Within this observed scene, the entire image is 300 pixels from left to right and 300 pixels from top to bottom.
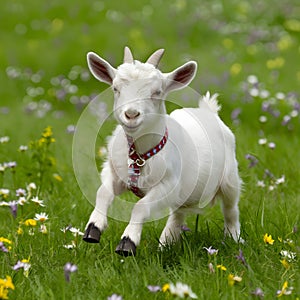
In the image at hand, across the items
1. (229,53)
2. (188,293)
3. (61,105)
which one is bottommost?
(188,293)

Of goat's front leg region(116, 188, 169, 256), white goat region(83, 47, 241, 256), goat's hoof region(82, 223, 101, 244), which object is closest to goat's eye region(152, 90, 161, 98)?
white goat region(83, 47, 241, 256)

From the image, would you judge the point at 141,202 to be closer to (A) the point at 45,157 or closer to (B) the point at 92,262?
(B) the point at 92,262

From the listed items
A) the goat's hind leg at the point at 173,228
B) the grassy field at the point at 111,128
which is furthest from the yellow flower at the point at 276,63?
the goat's hind leg at the point at 173,228

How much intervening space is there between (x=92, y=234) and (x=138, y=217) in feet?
0.81

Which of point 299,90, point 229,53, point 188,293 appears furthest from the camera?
point 229,53

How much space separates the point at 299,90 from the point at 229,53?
2.29 meters

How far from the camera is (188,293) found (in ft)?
8.84

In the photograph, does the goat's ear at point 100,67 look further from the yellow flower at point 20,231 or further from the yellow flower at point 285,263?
the yellow flower at point 285,263

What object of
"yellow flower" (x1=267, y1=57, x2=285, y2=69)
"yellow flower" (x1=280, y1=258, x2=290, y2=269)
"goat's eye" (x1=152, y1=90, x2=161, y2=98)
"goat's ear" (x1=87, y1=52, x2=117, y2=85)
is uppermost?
"yellow flower" (x1=267, y1=57, x2=285, y2=69)

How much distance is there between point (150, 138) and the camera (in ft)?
11.4

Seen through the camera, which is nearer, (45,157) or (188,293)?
(188,293)

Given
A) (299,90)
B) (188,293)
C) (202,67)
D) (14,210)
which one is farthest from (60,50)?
(188,293)

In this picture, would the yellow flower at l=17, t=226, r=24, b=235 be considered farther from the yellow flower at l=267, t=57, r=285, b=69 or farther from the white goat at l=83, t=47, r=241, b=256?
the yellow flower at l=267, t=57, r=285, b=69

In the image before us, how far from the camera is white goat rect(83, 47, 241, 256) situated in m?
3.27
